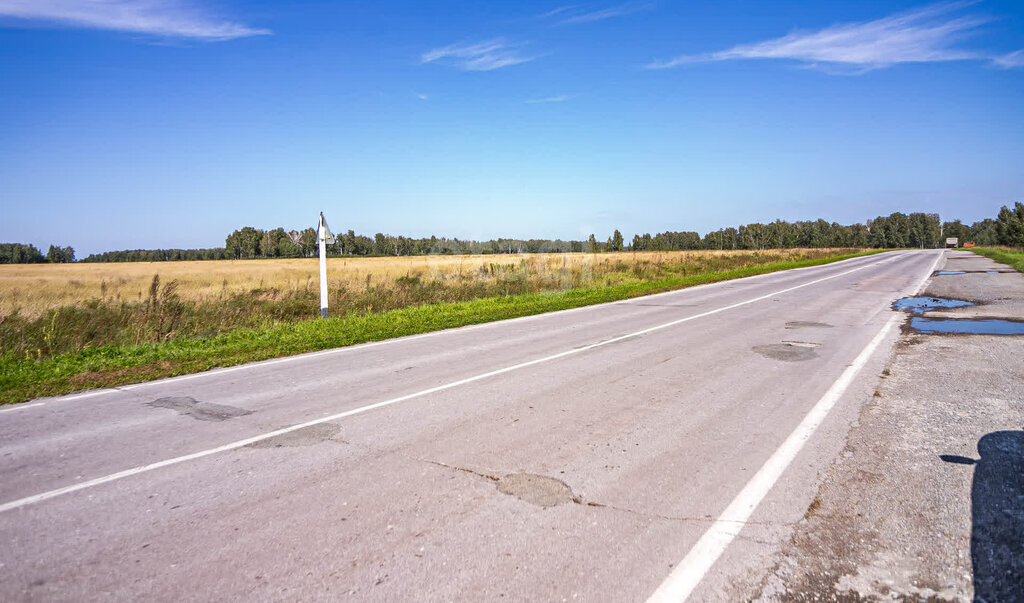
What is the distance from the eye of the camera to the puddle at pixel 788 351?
889 centimetres

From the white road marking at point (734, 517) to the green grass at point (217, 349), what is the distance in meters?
7.75

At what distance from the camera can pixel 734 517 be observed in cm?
372

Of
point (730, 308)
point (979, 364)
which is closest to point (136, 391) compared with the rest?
point (979, 364)

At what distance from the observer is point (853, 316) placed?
45.3 ft

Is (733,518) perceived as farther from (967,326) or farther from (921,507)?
(967,326)

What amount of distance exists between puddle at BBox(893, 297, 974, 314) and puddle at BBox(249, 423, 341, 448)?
15.2m

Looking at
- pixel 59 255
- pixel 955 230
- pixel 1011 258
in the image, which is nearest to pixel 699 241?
pixel 955 230

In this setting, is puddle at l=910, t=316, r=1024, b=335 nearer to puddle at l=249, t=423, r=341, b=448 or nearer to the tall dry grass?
puddle at l=249, t=423, r=341, b=448

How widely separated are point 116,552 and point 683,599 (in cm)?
326

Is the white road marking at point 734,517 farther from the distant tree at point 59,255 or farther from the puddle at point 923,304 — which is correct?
the distant tree at point 59,255

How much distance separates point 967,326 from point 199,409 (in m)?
14.4

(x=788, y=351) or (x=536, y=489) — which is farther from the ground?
(x=788, y=351)

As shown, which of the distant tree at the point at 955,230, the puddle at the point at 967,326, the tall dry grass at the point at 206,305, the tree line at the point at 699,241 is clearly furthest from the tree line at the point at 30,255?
the distant tree at the point at 955,230

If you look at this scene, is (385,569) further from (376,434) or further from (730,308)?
(730,308)
